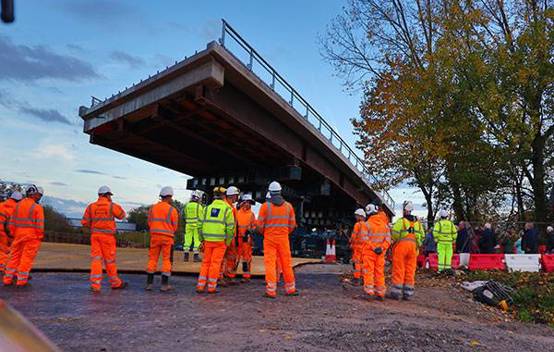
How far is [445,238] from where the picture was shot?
1432 cm

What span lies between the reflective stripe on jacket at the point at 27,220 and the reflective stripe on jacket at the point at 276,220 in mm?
4059

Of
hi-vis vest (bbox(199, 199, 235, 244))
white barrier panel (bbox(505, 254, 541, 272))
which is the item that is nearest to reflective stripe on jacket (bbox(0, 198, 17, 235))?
hi-vis vest (bbox(199, 199, 235, 244))

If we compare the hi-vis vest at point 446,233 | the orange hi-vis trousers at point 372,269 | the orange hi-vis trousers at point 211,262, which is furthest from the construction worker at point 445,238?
the orange hi-vis trousers at point 211,262

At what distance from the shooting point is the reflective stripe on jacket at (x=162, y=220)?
900 centimetres

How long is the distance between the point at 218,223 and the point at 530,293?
803 cm

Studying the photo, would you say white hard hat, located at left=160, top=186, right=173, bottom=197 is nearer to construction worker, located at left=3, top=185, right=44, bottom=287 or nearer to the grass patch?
construction worker, located at left=3, top=185, right=44, bottom=287

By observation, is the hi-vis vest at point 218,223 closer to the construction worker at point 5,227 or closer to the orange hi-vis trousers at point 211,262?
the orange hi-vis trousers at point 211,262

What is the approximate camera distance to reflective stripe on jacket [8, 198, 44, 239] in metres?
8.99

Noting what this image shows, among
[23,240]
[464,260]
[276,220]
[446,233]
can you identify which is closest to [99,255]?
[23,240]

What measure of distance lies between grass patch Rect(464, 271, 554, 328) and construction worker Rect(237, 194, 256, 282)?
6.04 meters

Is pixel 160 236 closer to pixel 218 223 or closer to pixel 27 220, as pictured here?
pixel 218 223

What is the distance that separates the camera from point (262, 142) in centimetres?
2353

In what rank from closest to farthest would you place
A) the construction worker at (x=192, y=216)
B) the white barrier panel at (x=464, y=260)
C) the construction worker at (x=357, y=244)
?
the construction worker at (x=357, y=244) → the construction worker at (x=192, y=216) → the white barrier panel at (x=464, y=260)

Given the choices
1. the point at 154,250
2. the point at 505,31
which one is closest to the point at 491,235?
the point at 505,31
